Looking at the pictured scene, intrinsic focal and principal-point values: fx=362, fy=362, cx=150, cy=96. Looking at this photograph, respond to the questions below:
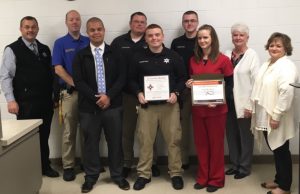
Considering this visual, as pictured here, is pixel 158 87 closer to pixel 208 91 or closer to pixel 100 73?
pixel 208 91

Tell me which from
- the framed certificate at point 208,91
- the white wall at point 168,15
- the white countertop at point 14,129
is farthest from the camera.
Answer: the white wall at point 168,15

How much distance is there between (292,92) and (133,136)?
1779 millimetres

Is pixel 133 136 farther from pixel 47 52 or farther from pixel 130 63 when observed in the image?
pixel 47 52

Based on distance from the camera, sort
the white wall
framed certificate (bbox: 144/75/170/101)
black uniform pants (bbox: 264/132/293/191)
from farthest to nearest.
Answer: the white wall < framed certificate (bbox: 144/75/170/101) < black uniform pants (bbox: 264/132/293/191)

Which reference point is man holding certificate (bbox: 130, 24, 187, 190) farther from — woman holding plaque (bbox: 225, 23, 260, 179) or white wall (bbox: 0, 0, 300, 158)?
white wall (bbox: 0, 0, 300, 158)

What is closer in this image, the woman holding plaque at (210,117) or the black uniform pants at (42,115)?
the woman holding plaque at (210,117)

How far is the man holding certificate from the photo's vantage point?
3.42 metres

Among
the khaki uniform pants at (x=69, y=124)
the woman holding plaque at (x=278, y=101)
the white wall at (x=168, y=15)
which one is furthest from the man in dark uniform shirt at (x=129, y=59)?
the woman holding plaque at (x=278, y=101)

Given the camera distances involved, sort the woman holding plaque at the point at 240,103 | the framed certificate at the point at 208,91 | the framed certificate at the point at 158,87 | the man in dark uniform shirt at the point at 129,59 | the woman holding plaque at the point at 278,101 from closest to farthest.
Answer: the woman holding plaque at the point at 278,101 < the framed certificate at the point at 208,91 < the framed certificate at the point at 158,87 < the woman holding plaque at the point at 240,103 < the man in dark uniform shirt at the point at 129,59

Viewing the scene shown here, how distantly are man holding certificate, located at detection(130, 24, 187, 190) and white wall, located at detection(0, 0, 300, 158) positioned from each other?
2.41 ft

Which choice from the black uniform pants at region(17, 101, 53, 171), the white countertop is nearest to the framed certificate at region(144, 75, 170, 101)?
the white countertop

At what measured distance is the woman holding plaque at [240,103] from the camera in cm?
362

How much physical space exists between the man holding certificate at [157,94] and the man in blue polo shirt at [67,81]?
0.70 m

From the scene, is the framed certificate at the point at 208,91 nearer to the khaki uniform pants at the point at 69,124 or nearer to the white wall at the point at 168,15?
the white wall at the point at 168,15
